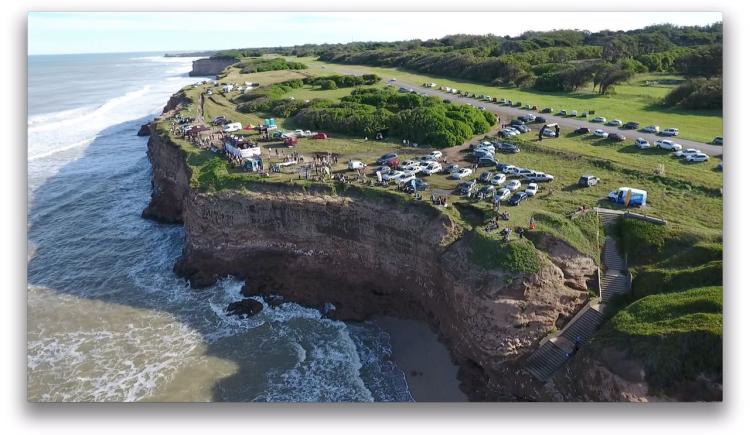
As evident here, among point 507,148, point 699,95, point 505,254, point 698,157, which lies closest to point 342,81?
point 507,148

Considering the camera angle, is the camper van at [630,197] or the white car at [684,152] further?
the white car at [684,152]

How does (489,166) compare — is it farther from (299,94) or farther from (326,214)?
(299,94)

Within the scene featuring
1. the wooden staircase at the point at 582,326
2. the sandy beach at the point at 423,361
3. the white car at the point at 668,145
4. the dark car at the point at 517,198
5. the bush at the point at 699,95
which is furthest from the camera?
the bush at the point at 699,95

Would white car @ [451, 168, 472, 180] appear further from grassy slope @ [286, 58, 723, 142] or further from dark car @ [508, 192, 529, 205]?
grassy slope @ [286, 58, 723, 142]

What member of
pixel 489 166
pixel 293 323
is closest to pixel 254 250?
pixel 293 323

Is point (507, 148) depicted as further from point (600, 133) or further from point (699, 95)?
point (699, 95)

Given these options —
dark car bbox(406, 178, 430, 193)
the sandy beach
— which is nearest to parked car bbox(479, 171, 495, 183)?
dark car bbox(406, 178, 430, 193)

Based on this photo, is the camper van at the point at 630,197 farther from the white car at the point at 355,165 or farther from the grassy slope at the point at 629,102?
the white car at the point at 355,165

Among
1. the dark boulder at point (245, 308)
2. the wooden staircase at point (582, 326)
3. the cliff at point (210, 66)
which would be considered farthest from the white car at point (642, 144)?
the cliff at point (210, 66)
